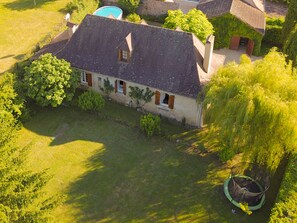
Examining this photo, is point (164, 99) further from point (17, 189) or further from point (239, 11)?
point (17, 189)

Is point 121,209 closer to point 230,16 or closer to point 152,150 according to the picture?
point 152,150

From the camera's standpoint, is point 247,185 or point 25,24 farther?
point 25,24

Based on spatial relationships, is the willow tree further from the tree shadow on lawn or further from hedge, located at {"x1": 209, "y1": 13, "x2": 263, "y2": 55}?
the tree shadow on lawn

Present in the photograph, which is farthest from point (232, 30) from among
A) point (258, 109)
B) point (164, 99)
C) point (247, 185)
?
point (247, 185)

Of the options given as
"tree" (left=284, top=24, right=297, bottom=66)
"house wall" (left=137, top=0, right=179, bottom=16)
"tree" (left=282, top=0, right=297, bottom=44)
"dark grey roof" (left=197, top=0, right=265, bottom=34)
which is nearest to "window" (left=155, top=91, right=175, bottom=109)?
"tree" (left=284, top=24, right=297, bottom=66)

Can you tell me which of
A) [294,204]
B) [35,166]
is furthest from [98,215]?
[294,204]

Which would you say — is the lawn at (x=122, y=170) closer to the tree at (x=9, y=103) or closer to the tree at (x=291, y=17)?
the tree at (x=9, y=103)

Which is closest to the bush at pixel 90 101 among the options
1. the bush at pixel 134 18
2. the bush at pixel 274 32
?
the bush at pixel 134 18
